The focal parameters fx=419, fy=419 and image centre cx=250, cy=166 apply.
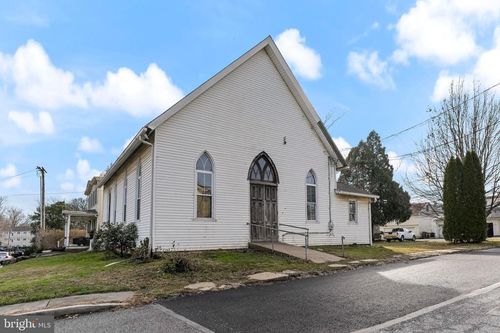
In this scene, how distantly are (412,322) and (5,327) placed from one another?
5844 mm

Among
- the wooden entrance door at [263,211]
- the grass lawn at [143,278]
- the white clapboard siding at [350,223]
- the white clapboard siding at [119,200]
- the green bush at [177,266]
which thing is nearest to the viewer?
the grass lawn at [143,278]

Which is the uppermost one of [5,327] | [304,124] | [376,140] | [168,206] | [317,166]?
[376,140]

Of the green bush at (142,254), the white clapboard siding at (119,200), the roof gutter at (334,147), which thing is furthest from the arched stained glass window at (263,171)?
the white clapboard siding at (119,200)

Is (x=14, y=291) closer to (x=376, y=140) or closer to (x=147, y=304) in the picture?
(x=147, y=304)

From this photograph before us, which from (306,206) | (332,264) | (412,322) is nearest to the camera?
(412,322)

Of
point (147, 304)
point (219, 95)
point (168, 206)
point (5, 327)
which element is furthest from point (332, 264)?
point (5, 327)

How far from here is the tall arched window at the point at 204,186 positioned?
15.1 meters

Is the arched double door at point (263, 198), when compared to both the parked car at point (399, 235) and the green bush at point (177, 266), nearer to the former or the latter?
the green bush at point (177, 266)

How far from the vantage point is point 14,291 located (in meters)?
8.73

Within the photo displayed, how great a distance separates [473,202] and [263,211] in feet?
51.0

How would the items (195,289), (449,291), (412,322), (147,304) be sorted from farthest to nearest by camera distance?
(195,289) → (449,291) → (147,304) → (412,322)

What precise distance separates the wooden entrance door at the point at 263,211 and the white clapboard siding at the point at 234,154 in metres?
0.31

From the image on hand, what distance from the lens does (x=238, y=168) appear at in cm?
1619

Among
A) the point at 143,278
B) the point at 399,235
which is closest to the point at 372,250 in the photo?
the point at 143,278
